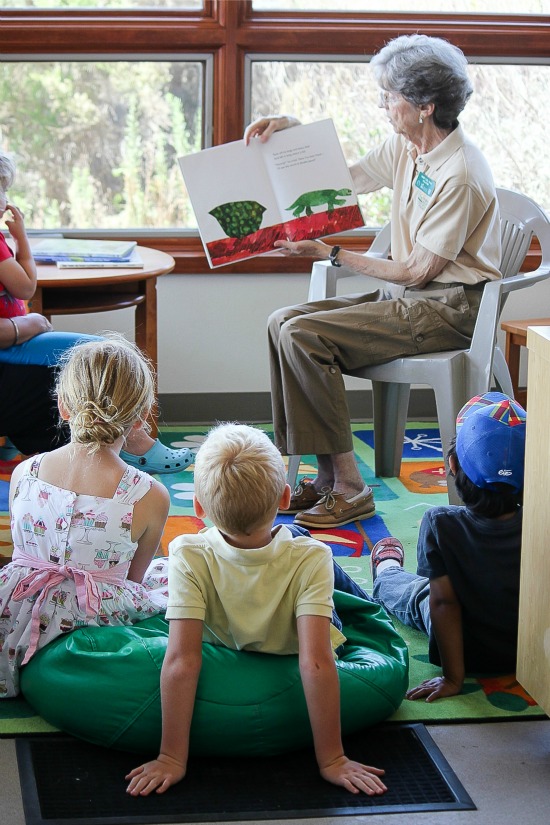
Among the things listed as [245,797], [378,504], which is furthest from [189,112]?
[245,797]

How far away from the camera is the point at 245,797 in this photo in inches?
62.8

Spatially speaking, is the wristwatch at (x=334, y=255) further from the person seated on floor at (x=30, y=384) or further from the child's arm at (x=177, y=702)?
the child's arm at (x=177, y=702)

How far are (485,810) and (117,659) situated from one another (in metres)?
0.63

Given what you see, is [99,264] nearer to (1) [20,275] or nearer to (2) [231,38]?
(1) [20,275]

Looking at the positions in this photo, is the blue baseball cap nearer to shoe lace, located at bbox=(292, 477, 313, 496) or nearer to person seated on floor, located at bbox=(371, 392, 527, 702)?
person seated on floor, located at bbox=(371, 392, 527, 702)

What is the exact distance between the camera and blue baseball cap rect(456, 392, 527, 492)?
1.89 m

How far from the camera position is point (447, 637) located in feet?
6.37

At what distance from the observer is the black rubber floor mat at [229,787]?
1540 millimetres

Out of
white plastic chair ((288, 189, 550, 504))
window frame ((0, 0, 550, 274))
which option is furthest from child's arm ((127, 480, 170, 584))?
window frame ((0, 0, 550, 274))

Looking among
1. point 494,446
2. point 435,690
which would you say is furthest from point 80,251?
point 435,690

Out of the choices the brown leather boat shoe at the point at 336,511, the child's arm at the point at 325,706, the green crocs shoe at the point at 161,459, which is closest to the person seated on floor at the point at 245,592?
the child's arm at the point at 325,706

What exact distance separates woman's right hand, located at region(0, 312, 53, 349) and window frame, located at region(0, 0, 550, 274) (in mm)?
1355

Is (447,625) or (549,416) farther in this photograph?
(447,625)

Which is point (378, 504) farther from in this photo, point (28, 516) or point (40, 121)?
point (40, 121)
